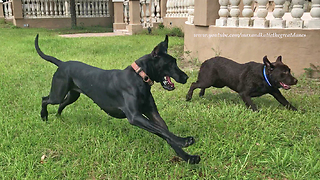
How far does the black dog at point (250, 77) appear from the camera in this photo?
13.4ft

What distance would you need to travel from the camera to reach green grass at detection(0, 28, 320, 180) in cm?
281

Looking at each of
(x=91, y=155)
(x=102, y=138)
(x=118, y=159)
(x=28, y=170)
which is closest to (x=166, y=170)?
(x=118, y=159)

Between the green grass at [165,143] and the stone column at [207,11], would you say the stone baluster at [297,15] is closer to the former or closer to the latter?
the green grass at [165,143]

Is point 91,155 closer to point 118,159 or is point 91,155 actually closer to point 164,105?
point 118,159

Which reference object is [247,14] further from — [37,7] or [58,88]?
[37,7]

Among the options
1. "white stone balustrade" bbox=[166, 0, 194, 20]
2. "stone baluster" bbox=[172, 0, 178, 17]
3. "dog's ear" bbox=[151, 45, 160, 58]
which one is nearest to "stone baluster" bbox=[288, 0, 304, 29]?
"dog's ear" bbox=[151, 45, 160, 58]

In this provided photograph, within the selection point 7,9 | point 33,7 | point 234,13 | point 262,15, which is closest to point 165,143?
point 262,15

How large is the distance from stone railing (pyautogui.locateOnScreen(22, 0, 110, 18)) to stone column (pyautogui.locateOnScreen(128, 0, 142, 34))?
6174 millimetres

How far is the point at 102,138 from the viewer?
11.6 feet

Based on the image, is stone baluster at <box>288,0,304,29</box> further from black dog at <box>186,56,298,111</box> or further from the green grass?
black dog at <box>186,56,298,111</box>

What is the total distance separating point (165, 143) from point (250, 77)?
1811 mm

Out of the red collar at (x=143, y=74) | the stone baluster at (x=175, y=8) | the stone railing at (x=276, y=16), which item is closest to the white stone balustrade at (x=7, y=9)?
the stone baluster at (x=175, y=8)

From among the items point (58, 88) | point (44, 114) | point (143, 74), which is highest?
point (143, 74)

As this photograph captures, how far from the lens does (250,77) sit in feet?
14.4
